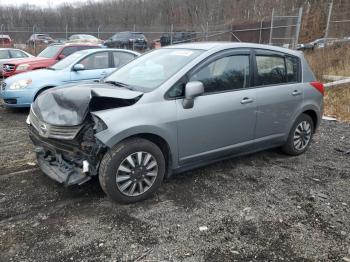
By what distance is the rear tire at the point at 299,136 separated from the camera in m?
5.10

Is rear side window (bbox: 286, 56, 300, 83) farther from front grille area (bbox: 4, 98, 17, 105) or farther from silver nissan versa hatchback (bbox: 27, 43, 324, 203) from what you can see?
front grille area (bbox: 4, 98, 17, 105)

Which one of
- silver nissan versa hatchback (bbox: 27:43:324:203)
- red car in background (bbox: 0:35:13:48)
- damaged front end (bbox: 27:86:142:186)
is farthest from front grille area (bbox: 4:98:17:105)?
red car in background (bbox: 0:35:13:48)

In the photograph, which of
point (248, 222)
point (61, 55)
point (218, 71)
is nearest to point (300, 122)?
point (218, 71)

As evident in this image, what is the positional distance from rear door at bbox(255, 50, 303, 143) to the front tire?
1681mm

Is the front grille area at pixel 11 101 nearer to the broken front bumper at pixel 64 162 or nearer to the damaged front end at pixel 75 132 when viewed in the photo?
the broken front bumper at pixel 64 162

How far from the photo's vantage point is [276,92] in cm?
462

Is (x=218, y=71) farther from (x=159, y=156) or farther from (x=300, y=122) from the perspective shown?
(x=300, y=122)

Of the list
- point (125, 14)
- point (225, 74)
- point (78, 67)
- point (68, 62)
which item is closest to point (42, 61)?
point (68, 62)

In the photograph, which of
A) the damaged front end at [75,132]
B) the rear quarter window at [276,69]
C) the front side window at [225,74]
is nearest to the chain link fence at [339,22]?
the rear quarter window at [276,69]

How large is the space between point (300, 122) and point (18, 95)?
6.11 meters

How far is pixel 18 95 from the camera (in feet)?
24.4

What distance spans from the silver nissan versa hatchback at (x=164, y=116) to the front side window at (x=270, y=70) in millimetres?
14

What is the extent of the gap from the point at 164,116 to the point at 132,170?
69 cm

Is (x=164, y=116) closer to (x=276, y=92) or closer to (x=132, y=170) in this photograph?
(x=132, y=170)
